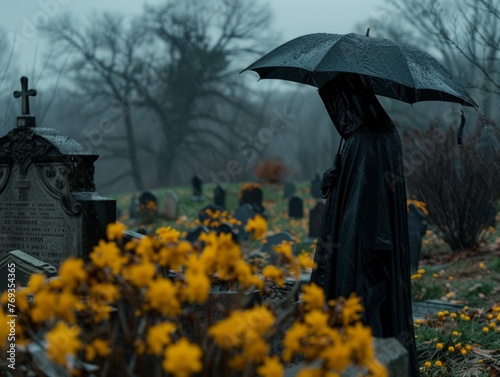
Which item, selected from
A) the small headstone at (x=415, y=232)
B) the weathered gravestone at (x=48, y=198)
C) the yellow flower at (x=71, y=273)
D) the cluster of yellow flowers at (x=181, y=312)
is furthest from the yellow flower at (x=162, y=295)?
the small headstone at (x=415, y=232)

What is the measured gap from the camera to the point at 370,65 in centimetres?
470

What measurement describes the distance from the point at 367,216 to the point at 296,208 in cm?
1482

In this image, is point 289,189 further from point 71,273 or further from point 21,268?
point 71,273

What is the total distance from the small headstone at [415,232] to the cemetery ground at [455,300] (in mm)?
249

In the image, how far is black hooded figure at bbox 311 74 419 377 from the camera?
4.87 metres

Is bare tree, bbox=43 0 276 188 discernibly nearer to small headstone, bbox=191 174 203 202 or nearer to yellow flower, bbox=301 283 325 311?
small headstone, bbox=191 174 203 202

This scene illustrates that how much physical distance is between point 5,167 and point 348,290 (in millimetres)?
4438

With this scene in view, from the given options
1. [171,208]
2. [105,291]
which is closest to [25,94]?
[105,291]

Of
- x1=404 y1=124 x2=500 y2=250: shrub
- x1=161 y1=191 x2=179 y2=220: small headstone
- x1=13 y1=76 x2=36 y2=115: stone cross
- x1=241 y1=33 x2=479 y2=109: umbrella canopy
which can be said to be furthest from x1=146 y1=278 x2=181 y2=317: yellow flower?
x1=161 y1=191 x2=179 y2=220: small headstone

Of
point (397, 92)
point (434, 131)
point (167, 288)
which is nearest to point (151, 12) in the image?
point (434, 131)

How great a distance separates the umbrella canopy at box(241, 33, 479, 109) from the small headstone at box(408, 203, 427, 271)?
5.86 m

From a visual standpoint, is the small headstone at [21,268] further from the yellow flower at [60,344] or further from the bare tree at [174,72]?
the bare tree at [174,72]

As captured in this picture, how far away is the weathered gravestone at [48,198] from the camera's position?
24.1 feet

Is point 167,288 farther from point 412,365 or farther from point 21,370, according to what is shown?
point 412,365
